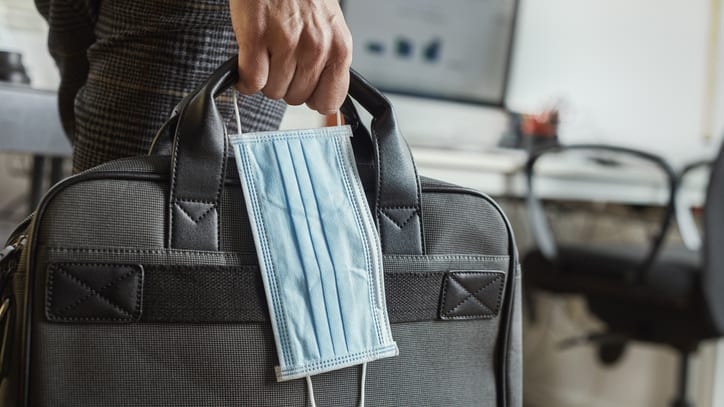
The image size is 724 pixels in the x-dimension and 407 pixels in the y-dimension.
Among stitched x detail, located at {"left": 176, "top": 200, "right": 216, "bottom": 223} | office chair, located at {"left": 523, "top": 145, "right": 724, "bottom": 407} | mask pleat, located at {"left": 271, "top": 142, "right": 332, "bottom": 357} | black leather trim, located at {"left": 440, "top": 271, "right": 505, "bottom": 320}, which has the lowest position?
office chair, located at {"left": 523, "top": 145, "right": 724, "bottom": 407}

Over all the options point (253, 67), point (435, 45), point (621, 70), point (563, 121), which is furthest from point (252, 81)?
point (621, 70)

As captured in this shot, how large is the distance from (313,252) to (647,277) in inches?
43.8

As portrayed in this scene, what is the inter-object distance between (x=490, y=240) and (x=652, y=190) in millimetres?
1321

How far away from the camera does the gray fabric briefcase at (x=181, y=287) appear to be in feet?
1.65

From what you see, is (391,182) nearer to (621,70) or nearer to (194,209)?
(194,209)

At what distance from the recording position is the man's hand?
0.55 metres

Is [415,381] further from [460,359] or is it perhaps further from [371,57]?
[371,57]

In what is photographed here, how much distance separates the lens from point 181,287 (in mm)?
531

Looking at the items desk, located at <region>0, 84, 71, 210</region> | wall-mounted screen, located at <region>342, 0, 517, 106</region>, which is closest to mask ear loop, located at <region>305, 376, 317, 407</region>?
Result: desk, located at <region>0, 84, 71, 210</region>

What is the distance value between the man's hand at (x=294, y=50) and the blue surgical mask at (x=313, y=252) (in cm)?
4

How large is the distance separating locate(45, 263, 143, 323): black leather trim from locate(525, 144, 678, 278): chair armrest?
1.18 metres

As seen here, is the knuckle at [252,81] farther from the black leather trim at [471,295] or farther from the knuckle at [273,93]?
the black leather trim at [471,295]

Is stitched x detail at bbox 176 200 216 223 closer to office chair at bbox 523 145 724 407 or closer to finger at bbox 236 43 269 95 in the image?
A: finger at bbox 236 43 269 95

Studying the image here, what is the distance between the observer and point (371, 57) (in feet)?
6.24
